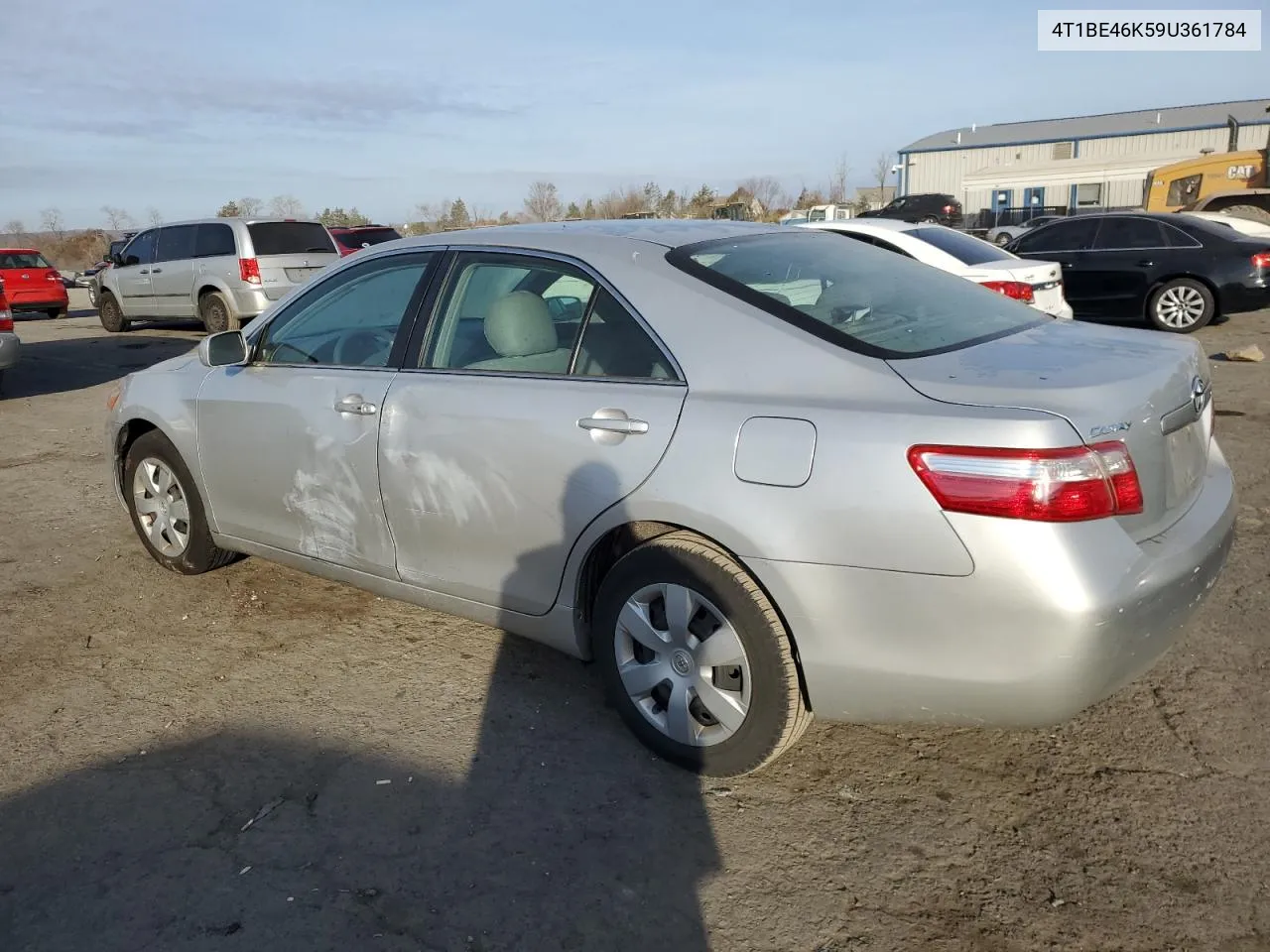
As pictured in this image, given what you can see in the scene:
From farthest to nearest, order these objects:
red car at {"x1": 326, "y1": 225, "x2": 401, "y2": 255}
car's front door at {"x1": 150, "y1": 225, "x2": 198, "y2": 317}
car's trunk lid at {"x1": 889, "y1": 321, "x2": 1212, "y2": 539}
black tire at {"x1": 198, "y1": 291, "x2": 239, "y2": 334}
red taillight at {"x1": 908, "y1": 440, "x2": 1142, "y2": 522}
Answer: red car at {"x1": 326, "y1": 225, "x2": 401, "y2": 255} → car's front door at {"x1": 150, "y1": 225, "x2": 198, "y2": 317} → black tire at {"x1": 198, "y1": 291, "x2": 239, "y2": 334} → car's trunk lid at {"x1": 889, "y1": 321, "x2": 1212, "y2": 539} → red taillight at {"x1": 908, "y1": 440, "x2": 1142, "y2": 522}

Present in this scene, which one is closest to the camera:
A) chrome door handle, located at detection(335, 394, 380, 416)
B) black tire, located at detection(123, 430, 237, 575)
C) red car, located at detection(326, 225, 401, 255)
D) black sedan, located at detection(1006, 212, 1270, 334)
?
chrome door handle, located at detection(335, 394, 380, 416)

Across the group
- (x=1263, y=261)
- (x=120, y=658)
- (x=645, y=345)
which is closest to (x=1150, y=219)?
(x=1263, y=261)

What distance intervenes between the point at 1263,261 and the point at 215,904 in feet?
40.9

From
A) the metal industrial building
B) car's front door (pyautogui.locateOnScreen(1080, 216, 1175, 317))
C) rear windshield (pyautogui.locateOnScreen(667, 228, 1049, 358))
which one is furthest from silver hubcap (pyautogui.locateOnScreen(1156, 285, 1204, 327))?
the metal industrial building

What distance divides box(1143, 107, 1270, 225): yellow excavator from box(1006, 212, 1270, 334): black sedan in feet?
28.4

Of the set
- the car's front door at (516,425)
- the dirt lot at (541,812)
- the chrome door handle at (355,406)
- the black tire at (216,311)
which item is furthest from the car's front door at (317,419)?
the black tire at (216,311)

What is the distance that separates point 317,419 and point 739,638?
1943 mm

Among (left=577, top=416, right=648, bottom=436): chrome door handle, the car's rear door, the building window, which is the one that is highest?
the building window

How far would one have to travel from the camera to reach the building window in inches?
1827

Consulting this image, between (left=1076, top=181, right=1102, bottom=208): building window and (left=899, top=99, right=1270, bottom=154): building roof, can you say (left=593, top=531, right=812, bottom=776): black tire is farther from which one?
(left=899, top=99, right=1270, bottom=154): building roof

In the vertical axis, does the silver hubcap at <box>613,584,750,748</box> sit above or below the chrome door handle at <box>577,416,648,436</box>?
below

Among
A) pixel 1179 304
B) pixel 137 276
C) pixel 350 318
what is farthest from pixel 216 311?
pixel 1179 304

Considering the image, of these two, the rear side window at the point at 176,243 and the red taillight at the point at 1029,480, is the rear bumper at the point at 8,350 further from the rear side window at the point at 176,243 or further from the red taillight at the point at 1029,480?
the red taillight at the point at 1029,480

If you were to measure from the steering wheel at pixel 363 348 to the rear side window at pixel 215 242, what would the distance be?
36.0 ft
